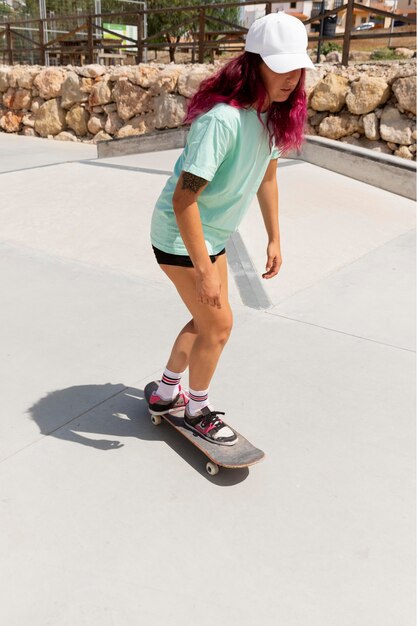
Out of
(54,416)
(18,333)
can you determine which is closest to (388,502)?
(54,416)

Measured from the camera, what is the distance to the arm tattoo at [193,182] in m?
1.74

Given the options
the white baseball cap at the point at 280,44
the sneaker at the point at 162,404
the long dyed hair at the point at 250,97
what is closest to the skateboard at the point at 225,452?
the sneaker at the point at 162,404

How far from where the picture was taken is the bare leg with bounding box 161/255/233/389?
80.0 inches

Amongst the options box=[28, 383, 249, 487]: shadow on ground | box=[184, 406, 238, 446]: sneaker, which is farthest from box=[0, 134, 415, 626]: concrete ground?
box=[184, 406, 238, 446]: sneaker

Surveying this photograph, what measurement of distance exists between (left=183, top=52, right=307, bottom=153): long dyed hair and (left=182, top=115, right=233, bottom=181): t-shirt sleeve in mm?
100

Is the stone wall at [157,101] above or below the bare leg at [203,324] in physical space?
above

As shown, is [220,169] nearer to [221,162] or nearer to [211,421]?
[221,162]

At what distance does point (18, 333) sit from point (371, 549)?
216 cm

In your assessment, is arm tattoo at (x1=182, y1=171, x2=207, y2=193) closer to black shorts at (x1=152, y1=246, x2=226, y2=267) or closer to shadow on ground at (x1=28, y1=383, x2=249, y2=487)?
black shorts at (x1=152, y1=246, x2=226, y2=267)

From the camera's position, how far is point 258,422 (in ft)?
8.13

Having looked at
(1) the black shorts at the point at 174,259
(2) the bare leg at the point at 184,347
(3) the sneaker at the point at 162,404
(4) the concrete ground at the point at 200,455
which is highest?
(1) the black shorts at the point at 174,259

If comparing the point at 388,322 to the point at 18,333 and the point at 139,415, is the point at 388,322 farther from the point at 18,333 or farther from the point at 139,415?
the point at 18,333

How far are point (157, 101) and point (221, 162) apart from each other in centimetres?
1007

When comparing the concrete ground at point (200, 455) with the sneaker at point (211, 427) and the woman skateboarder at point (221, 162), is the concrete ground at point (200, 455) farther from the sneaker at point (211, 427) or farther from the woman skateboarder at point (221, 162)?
the woman skateboarder at point (221, 162)
